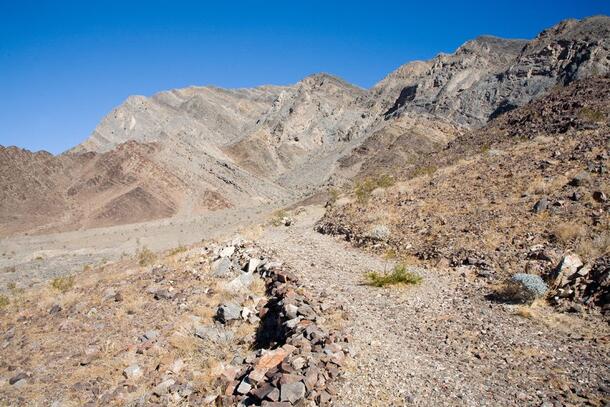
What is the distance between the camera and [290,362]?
262 inches

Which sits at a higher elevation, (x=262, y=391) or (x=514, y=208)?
(x=514, y=208)

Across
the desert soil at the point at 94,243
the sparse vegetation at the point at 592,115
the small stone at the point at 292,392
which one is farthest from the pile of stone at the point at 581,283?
the desert soil at the point at 94,243

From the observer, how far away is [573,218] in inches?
455

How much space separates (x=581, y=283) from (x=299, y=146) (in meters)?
70.1

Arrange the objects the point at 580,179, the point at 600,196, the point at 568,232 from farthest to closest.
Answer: the point at 580,179 < the point at 600,196 < the point at 568,232

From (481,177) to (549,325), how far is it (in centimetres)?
1005

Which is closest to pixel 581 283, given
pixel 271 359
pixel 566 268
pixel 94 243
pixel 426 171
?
pixel 566 268

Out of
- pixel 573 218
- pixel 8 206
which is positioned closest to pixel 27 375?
pixel 573 218

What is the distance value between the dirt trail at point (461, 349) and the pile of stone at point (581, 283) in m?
0.49

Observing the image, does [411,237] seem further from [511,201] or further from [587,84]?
[587,84]

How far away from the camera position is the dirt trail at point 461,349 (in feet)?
19.5

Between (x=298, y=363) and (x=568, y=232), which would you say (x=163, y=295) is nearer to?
(x=298, y=363)

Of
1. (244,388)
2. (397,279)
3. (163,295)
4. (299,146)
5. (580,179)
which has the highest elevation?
(299,146)

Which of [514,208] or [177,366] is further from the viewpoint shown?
[514,208]
